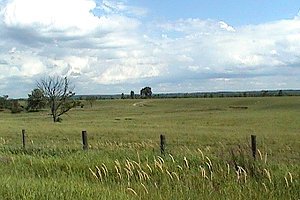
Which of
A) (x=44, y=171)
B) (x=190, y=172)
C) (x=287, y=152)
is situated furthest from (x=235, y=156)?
(x=287, y=152)

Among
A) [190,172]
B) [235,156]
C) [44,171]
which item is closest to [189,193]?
[190,172]

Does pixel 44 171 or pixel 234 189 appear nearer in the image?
pixel 234 189

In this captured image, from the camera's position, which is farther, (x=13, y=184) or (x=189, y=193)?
(x=13, y=184)

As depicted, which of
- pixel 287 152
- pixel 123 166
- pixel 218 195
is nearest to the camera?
pixel 218 195

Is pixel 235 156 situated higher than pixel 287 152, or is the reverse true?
pixel 235 156

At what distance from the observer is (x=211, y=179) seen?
938 cm

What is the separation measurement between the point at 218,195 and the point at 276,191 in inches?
40.5

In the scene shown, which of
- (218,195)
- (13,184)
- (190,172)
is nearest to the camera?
(218,195)

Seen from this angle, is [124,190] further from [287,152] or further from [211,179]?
[287,152]

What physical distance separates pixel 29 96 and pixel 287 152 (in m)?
99.9

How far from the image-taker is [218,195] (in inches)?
322

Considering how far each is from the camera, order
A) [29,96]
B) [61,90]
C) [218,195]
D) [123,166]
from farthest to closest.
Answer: [29,96]
[61,90]
[123,166]
[218,195]

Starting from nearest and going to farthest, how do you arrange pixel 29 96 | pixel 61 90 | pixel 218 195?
1. pixel 218 195
2. pixel 61 90
3. pixel 29 96

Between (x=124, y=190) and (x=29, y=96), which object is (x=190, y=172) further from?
(x=29, y=96)
